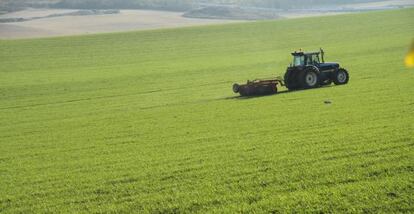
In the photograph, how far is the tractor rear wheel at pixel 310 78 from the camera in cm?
2248

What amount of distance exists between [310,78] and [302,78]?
438mm

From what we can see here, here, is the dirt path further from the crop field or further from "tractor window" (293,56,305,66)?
"tractor window" (293,56,305,66)

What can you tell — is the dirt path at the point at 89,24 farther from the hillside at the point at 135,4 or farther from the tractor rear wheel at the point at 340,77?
the tractor rear wheel at the point at 340,77

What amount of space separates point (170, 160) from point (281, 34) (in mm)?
40853

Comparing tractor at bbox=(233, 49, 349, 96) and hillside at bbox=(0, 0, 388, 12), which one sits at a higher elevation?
hillside at bbox=(0, 0, 388, 12)

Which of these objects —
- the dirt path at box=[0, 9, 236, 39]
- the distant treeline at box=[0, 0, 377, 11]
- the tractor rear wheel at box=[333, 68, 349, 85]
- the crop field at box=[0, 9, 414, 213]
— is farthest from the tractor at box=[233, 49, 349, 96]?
the distant treeline at box=[0, 0, 377, 11]

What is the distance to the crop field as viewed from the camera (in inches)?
360

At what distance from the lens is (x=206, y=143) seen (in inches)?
534

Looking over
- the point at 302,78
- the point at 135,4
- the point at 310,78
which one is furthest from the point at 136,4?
the point at 302,78

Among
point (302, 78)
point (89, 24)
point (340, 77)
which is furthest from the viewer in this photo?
point (89, 24)

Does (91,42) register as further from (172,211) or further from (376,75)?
(172,211)

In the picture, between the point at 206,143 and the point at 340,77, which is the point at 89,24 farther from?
the point at 206,143

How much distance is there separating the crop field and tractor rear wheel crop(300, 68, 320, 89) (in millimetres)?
753

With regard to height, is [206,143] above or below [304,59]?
below
